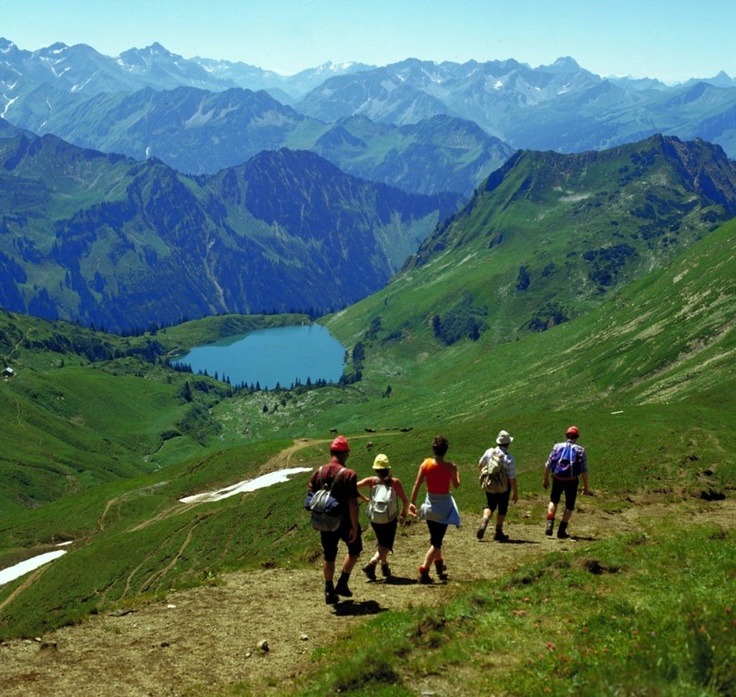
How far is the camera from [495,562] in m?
29.3

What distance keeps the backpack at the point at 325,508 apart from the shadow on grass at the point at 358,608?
270cm

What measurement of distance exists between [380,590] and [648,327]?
182 meters

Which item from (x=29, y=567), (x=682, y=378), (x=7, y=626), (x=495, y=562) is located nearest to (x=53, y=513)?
(x=29, y=567)

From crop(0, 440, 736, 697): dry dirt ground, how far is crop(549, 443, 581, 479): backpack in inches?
117

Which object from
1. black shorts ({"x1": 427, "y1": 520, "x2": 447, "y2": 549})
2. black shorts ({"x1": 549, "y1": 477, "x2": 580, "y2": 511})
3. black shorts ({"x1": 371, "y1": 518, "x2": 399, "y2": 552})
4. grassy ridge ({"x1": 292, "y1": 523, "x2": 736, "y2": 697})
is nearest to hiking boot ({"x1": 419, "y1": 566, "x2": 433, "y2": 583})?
black shorts ({"x1": 427, "y1": 520, "x2": 447, "y2": 549})

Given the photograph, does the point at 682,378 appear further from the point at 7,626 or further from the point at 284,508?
the point at 7,626

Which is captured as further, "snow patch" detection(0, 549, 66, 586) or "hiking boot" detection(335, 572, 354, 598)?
"snow patch" detection(0, 549, 66, 586)

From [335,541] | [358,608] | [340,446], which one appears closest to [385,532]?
[335,541]

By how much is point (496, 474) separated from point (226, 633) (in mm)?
13191

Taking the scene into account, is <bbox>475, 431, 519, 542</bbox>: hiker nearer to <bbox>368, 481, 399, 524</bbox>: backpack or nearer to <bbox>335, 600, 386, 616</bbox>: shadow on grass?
<bbox>368, 481, 399, 524</bbox>: backpack

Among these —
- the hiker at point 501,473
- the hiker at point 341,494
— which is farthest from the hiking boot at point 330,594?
the hiker at point 501,473

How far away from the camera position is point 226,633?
22.5 meters

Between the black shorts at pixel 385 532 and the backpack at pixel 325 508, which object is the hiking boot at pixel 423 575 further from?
the backpack at pixel 325 508

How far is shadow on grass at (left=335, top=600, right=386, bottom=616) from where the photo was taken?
2320cm
